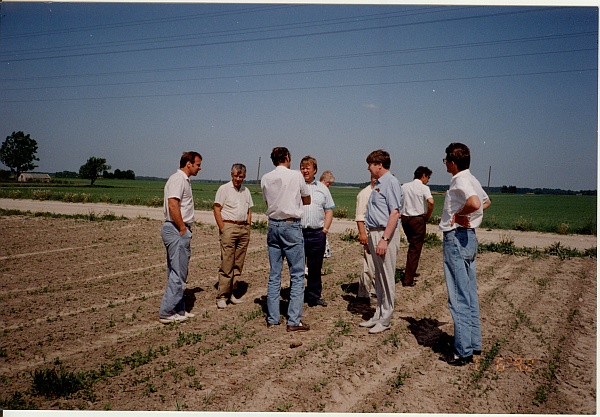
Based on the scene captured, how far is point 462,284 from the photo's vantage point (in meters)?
4.04

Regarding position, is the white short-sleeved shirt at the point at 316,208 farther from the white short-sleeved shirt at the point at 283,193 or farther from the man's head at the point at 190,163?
the man's head at the point at 190,163

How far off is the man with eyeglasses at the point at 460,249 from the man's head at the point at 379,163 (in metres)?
0.81

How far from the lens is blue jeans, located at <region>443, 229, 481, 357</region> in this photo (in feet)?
13.2

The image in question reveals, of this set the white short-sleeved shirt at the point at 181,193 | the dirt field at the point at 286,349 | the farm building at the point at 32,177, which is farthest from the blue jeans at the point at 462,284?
the farm building at the point at 32,177

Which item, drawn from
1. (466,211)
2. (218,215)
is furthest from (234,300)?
(466,211)

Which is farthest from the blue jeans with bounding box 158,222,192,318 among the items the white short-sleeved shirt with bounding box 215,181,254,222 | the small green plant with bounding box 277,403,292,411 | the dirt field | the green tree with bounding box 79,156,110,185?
the green tree with bounding box 79,156,110,185

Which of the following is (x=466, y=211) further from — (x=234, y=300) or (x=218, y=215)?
(x=234, y=300)

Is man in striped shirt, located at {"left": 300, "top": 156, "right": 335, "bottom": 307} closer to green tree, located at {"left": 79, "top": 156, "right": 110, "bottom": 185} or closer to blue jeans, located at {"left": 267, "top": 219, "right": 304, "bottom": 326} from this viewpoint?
blue jeans, located at {"left": 267, "top": 219, "right": 304, "bottom": 326}

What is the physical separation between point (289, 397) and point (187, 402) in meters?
0.88

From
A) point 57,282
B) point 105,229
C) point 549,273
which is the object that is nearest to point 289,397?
point 57,282

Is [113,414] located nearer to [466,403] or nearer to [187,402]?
[187,402]

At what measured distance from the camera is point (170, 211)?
476cm

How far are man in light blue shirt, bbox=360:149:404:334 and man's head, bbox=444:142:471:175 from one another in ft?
2.26

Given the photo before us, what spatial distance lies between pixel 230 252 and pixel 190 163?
144 cm
